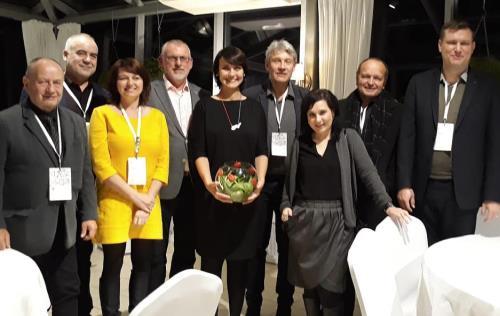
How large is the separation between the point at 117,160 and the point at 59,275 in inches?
23.6

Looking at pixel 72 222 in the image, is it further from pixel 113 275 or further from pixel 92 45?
pixel 92 45

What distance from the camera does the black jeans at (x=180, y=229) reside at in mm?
2830

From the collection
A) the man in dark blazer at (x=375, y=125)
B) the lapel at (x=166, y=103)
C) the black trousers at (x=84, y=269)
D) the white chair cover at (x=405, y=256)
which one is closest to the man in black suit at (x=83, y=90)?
the black trousers at (x=84, y=269)

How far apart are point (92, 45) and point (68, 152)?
88 centimetres

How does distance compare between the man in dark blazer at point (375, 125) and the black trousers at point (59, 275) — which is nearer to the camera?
the black trousers at point (59, 275)

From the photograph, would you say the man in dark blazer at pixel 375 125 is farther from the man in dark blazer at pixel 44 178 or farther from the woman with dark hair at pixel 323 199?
the man in dark blazer at pixel 44 178

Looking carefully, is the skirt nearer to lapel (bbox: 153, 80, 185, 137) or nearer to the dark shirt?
the dark shirt

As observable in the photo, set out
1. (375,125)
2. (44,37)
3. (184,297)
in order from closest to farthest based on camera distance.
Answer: (184,297) → (375,125) → (44,37)

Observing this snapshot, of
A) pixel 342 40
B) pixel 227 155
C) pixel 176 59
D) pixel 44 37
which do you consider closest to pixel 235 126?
pixel 227 155

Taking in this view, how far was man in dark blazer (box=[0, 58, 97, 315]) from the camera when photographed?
2023 millimetres

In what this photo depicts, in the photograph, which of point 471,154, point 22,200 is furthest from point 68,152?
point 471,154

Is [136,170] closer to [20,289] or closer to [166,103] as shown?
[166,103]

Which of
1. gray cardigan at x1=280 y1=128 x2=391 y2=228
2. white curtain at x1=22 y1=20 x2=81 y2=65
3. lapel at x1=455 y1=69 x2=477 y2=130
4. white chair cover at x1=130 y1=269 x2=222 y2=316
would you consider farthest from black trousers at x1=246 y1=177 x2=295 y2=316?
white curtain at x1=22 y1=20 x2=81 y2=65

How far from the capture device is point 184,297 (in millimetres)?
1157
